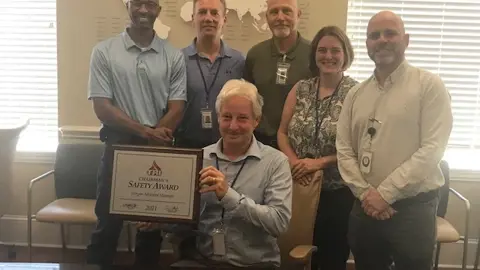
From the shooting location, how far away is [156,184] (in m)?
2.11

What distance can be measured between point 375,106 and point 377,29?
0.33 meters

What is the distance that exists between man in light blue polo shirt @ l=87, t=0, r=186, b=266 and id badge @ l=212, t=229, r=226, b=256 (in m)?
0.86

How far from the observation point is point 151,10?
2893 millimetres

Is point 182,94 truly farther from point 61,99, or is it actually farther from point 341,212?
point 61,99

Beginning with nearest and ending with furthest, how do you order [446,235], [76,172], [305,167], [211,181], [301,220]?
1. [211,181]
2. [301,220]
3. [305,167]
4. [446,235]
5. [76,172]

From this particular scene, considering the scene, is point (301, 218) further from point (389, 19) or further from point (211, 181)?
point (389, 19)

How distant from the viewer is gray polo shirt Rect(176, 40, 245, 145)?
302cm

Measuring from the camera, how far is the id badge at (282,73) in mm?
3021

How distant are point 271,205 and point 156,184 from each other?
19.2 inches

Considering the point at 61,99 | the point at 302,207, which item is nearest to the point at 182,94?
the point at 302,207

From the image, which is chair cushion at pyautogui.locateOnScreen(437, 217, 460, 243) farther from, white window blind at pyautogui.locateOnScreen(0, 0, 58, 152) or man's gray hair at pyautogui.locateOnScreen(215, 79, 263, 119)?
white window blind at pyautogui.locateOnScreen(0, 0, 58, 152)

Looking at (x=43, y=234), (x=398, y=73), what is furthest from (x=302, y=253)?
(x=43, y=234)

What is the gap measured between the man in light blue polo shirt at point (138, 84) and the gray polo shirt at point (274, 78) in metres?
0.44

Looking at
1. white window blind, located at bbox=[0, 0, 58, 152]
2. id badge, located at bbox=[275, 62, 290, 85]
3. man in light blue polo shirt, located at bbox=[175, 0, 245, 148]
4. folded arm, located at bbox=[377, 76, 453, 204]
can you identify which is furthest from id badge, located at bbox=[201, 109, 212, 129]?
white window blind, located at bbox=[0, 0, 58, 152]
